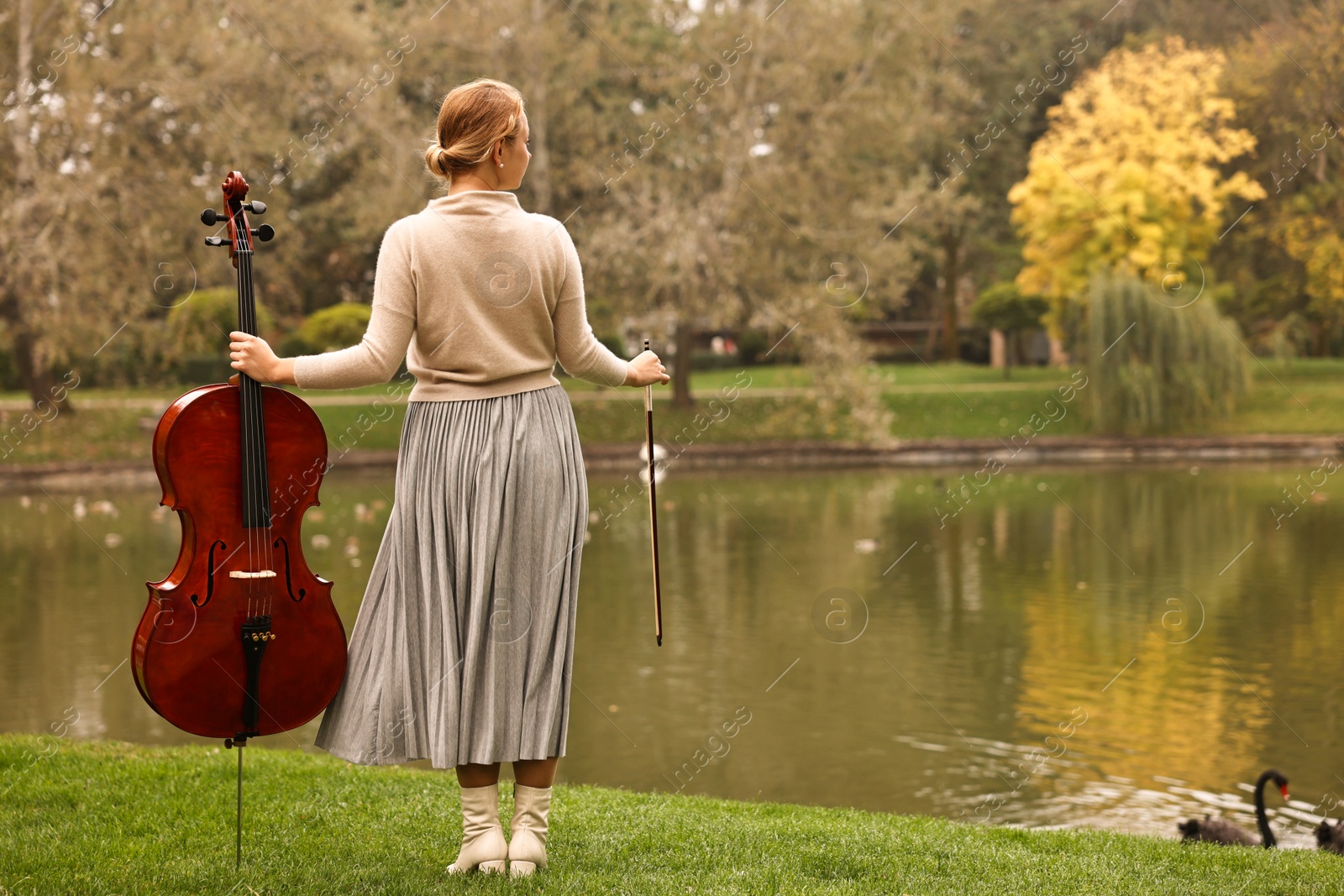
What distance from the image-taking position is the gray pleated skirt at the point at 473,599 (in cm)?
305

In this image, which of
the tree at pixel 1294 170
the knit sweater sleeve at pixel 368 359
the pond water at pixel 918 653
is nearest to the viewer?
the knit sweater sleeve at pixel 368 359

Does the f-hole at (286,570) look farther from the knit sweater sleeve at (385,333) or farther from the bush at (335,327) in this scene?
the bush at (335,327)

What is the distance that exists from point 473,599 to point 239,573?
507 mm

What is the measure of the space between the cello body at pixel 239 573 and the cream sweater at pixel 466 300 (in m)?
0.17

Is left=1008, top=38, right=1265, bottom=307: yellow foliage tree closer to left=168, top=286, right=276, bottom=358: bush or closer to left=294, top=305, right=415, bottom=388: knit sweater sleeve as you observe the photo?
left=168, top=286, right=276, bottom=358: bush

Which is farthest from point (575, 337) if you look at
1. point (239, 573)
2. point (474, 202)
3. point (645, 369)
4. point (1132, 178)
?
point (1132, 178)

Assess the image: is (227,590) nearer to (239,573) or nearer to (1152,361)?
(239,573)

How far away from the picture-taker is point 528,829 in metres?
3.16

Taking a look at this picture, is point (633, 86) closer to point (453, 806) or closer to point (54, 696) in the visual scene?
point (54, 696)

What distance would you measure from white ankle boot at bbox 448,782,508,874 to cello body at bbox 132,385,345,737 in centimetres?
41

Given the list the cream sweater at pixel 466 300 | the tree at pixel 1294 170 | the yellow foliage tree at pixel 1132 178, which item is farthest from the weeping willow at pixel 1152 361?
the cream sweater at pixel 466 300

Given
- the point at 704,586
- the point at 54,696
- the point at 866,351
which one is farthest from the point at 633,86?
the point at 54,696

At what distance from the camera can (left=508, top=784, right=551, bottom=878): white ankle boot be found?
3131 mm

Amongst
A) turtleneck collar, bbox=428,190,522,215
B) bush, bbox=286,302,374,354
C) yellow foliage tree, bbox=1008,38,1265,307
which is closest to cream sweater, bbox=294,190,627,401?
turtleneck collar, bbox=428,190,522,215
